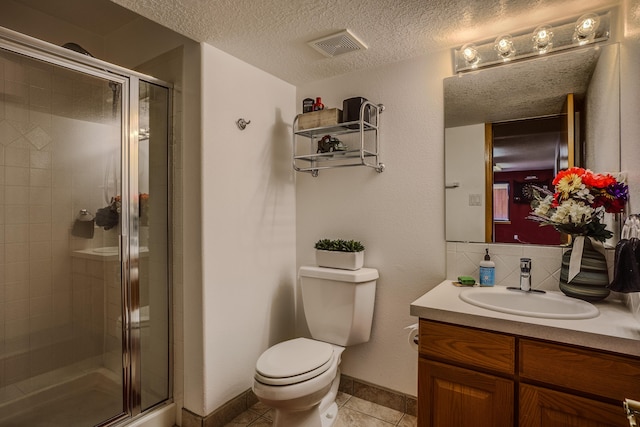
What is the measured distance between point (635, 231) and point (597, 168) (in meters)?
0.47

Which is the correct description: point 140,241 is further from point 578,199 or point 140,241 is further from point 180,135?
point 578,199

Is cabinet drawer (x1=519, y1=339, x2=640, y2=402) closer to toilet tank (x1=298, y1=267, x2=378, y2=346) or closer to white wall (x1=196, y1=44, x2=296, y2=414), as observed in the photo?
toilet tank (x1=298, y1=267, x2=378, y2=346)

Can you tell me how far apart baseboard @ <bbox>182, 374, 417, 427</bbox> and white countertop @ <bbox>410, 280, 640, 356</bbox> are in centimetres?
90

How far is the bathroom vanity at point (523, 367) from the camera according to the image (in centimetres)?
105

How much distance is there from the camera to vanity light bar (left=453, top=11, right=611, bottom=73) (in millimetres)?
1492

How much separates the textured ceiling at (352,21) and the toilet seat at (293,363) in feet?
5.32

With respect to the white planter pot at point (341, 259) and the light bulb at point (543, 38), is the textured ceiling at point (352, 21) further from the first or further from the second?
the white planter pot at point (341, 259)

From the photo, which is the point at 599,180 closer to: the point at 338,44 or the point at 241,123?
the point at 338,44

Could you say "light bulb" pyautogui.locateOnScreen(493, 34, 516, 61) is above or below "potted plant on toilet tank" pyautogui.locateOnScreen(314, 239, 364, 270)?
above

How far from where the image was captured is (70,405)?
168 centimetres

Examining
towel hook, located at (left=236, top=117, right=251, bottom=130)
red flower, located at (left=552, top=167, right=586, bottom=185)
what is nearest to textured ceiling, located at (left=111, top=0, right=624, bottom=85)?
towel hook, located at (left=236, top=117, right=251, bottom=130)

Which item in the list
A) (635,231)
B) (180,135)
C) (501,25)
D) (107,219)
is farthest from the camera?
(180,135)

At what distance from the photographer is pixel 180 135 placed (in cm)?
189

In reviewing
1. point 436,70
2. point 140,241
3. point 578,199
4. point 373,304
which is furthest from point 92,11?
point 578,199
